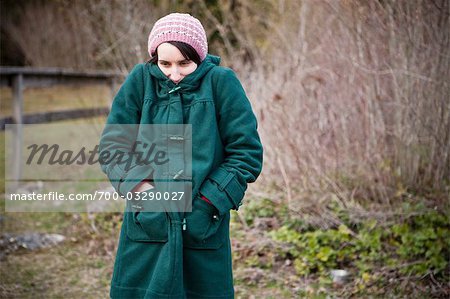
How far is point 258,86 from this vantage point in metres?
6.14

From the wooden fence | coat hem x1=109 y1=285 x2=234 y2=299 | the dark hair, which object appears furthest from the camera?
the wooden fence

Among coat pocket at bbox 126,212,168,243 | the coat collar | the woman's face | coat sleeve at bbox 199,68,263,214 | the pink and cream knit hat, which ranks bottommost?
coat pocket at bbox 126,212,168,243

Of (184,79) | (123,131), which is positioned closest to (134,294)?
(123,131)

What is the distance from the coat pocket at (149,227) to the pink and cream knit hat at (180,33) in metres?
0.74

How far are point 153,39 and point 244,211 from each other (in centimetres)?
302

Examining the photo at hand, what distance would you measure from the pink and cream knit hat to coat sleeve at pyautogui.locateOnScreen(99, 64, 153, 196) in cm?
19

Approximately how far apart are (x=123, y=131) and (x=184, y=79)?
1.27 feet

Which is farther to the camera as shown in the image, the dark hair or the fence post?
the fence post

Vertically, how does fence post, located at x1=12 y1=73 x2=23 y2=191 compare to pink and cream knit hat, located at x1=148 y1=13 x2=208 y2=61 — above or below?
below

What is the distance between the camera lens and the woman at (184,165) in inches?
97.4

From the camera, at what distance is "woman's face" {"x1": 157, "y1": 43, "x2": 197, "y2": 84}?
97.3 inches

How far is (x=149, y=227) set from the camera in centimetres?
249

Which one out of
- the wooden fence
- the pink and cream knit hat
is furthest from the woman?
the wooden fence

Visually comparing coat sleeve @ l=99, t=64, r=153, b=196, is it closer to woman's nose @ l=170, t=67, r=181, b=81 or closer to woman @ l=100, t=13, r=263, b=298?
woman @ l=100, t=13, r=263, b=298
